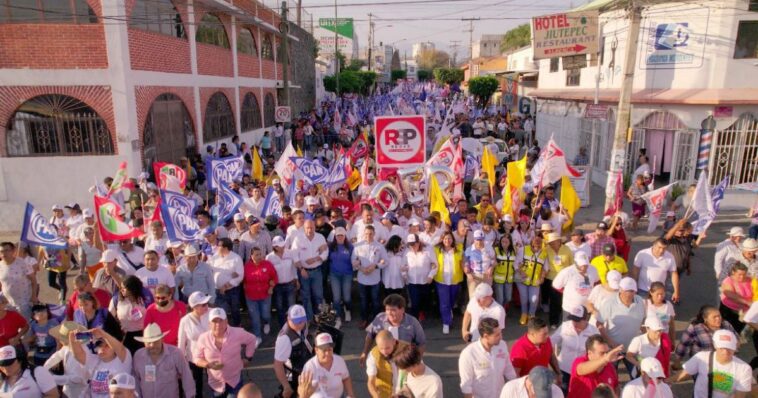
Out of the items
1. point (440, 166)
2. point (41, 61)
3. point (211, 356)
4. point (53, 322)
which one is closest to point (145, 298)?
point (53, 322)

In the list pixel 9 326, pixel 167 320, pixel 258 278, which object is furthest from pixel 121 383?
pixel 258 278

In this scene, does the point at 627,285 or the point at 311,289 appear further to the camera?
the point at 311,289

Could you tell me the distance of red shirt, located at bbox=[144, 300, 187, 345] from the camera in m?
5.18

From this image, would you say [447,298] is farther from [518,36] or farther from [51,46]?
[518,36]

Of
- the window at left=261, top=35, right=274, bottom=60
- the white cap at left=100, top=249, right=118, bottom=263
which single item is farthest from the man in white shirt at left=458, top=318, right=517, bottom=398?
the window at left=261, top=35, right=274, bottom=60

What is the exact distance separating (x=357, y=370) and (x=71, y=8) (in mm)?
11225

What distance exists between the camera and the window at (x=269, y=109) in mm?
26875

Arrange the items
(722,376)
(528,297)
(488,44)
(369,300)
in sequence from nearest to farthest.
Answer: (722,376)
(528,297)
(369,300)
(488,44)

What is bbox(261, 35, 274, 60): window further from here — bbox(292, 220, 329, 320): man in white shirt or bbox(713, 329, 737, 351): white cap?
bbox(713, 329, 737, 351): white cap

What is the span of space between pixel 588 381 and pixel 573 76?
19.0m

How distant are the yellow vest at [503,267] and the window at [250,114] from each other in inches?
701

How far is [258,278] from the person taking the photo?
667 centimetres

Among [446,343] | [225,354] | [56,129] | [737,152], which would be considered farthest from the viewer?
[737,152]

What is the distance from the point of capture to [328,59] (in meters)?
65.2
